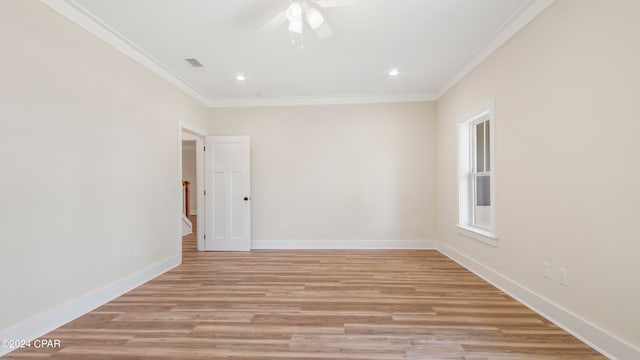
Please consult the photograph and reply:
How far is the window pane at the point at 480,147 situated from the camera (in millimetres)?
3875

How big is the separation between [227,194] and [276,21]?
Result: 3167 mm

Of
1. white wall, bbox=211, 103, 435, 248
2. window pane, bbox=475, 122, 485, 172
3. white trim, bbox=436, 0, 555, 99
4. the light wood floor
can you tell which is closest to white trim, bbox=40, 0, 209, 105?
white wall, bbox=211, 103, 435, 248

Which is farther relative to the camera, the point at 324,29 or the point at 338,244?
the point at 338,244

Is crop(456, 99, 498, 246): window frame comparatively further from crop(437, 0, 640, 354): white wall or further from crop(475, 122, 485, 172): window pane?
crop(437, 0, 640, 354): white wall

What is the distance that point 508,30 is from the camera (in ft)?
9.20

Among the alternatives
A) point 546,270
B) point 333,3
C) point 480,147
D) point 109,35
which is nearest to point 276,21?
point 333,3

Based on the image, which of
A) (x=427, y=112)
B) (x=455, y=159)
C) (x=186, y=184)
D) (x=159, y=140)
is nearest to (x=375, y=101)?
(x=427, y=112)

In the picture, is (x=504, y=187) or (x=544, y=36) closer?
(x=544, y=36)

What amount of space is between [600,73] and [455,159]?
236 cm

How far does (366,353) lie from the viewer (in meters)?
1.89

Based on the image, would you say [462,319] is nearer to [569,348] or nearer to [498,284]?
[569,348]

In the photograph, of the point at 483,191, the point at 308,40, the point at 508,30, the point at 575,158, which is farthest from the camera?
the point at 483,191

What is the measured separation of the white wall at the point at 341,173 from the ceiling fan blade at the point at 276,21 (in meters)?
2.35

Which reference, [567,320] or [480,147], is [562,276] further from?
[480,147]
